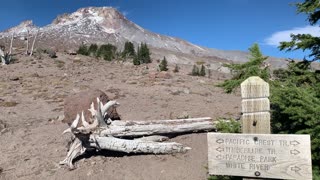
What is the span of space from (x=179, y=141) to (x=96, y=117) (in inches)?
86.6

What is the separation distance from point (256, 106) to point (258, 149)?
383mm

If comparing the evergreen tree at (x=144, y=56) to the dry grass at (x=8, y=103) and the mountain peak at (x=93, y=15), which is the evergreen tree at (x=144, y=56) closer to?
the dry grass at (x=8, y=103)

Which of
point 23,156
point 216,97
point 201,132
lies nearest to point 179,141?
point 201,132

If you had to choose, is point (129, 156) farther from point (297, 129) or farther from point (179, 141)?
point (297, 129)

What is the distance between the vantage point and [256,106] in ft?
12.2

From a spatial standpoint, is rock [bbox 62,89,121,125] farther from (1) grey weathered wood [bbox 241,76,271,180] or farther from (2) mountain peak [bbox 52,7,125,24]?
(2) mountain peak [bbox 52,7,125,24]

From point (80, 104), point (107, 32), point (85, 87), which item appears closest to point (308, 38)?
point (80, 104)

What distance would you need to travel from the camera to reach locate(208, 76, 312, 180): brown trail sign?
3.48 m

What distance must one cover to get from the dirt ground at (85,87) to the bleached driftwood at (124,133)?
0.70ft

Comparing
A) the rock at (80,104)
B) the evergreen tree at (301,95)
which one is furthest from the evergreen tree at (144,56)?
the evergreen tree at (301,95)

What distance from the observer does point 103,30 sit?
16075cm

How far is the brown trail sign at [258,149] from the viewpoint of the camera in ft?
11.4

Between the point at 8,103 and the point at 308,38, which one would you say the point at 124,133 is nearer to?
the point at 308,38

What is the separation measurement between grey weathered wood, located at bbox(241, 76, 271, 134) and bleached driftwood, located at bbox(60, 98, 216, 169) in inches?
264
